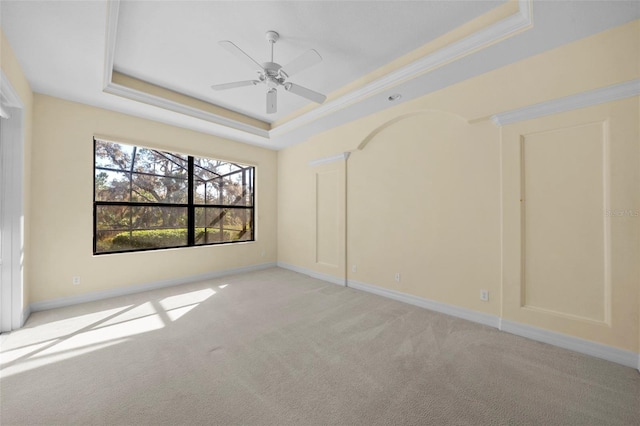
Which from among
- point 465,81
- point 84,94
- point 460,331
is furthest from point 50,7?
point 460,331

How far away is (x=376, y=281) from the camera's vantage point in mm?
3836

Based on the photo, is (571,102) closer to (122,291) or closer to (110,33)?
(110,33)

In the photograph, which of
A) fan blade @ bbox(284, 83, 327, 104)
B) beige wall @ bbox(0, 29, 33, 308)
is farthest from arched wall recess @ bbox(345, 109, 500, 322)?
beige wall @ bbox(0, 29, 33, 308)

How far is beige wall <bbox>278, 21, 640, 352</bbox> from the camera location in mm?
2068

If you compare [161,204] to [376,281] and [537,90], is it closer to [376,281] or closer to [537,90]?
[376,281]

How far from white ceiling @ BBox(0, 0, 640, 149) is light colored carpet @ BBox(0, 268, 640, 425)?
2736 millimetres

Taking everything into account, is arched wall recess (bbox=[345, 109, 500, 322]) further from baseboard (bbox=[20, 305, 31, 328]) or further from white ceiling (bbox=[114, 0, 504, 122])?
baseboard (bbox=[20, 305, 31, 328])

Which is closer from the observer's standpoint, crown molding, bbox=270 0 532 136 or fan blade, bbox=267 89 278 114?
crown molding, bbox=270 0 532 136

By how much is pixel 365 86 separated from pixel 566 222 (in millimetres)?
2544

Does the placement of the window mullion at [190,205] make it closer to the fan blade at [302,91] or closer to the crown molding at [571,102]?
the fan blade at [302,91]

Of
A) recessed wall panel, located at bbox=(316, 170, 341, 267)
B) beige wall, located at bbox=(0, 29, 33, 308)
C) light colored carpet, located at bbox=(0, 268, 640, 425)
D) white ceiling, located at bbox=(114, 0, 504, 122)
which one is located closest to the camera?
light colored carpet, located at bbox=(0, 268, 640, 425)

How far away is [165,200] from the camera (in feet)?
14.1

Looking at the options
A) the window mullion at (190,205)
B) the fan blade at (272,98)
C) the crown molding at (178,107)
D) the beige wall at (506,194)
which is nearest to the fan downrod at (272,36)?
the fan blade at (272,98)

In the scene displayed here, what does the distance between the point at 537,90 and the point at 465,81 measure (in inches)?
27.6
